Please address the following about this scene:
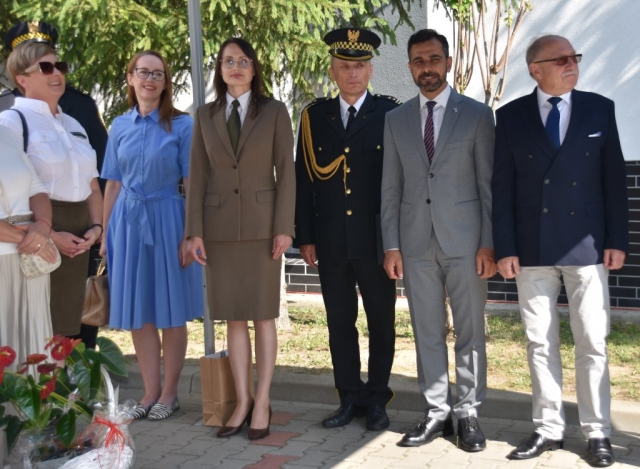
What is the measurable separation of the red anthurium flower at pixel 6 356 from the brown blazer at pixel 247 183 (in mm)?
1381

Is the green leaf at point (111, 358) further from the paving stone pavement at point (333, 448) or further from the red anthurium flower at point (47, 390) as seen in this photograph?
the paving stone pavement at point (333, 448)

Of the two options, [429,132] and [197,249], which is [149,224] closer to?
[197,249]

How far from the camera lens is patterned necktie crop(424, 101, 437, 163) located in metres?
5.43

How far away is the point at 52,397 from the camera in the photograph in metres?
4.73

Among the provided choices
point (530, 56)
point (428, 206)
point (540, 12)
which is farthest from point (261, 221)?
point (540, 12)

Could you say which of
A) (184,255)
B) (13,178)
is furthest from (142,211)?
(13,178)

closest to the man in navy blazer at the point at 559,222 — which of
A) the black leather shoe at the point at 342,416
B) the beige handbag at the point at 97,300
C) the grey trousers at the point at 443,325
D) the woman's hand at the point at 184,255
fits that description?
the grey trousers at the point at 443,325

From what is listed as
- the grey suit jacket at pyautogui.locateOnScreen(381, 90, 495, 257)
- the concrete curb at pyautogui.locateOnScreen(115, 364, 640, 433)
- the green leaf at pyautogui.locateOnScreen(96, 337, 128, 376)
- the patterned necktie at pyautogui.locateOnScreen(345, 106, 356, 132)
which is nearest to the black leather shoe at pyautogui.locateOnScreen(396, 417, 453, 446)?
the concrete curb at pyautogui.locateOnScreen(115, 364, 640, 433)

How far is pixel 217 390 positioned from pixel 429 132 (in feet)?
6.26

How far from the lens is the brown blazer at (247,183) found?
566 centimetres

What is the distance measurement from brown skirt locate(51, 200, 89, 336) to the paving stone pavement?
77cm

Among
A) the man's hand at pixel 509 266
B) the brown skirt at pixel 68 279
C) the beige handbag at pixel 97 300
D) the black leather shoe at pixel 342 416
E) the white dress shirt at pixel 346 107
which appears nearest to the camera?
the man's hand at pixel 509 266

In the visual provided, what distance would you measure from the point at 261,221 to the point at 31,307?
1316 millimetres

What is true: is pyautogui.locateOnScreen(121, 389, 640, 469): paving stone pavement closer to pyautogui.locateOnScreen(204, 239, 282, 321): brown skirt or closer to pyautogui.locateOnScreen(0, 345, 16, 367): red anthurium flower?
pyautogui.locateOnScreen(204, 239, 282, 321): brown skirt
